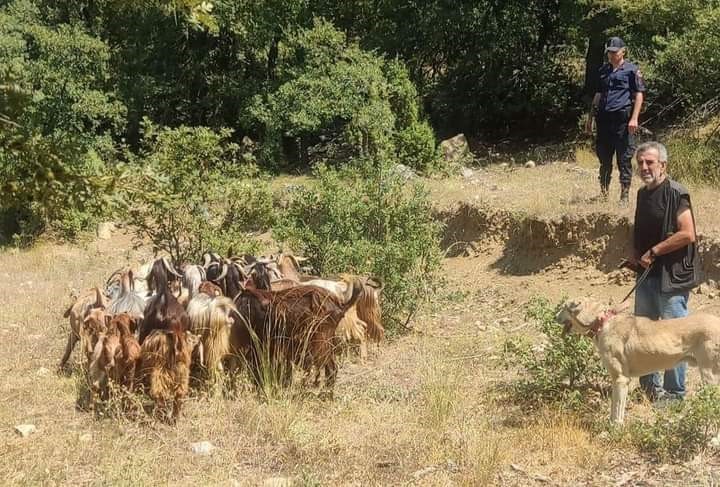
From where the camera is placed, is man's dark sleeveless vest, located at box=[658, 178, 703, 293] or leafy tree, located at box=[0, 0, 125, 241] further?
leafy tree, located at box=[0, 0, 125, 241]

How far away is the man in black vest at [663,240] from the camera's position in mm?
5129

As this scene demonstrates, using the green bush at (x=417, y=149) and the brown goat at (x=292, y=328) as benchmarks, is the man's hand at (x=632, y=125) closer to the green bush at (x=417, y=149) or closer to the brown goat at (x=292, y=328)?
the brown goat at (x=292, y=328)

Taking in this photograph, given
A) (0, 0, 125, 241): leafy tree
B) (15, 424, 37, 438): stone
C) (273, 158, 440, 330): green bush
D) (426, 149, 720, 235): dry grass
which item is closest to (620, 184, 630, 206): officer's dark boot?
(426, 149, 720, 235): dry grass

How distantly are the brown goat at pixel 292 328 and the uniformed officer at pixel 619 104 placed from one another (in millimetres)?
4264

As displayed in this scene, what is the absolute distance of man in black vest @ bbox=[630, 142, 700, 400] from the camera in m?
5.13

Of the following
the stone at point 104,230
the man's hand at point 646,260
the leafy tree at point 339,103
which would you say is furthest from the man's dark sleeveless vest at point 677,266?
the stone at point 104,230

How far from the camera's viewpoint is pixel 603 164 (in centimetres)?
948

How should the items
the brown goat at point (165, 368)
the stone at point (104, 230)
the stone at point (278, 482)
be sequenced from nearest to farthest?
the stone at point (278, 482), the brown goat at point (165, 368), the stone at point (104, 230)

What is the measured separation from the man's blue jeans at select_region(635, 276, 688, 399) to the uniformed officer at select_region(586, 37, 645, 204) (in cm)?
358

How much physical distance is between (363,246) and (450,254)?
3.26 metres

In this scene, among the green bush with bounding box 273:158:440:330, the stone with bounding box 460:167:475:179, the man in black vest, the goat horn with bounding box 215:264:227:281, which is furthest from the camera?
the stone with bounding box 460:167:475:179

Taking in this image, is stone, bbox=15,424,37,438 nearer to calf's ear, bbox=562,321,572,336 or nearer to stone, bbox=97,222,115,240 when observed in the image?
calf's ear, bbox=562,321,572,336

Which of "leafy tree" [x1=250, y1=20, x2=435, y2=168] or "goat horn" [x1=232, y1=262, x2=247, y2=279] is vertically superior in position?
"leafy tree" [x1=250, y1=20, x2=435, y2=168]

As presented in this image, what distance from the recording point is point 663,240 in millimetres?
5234
